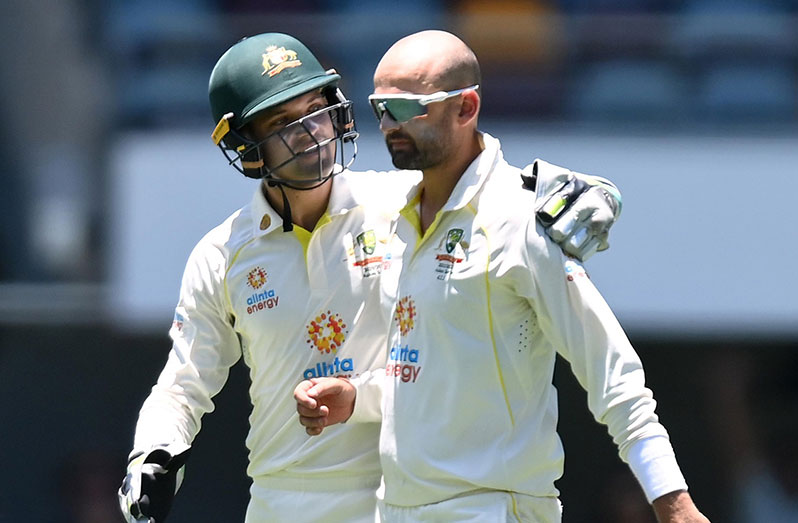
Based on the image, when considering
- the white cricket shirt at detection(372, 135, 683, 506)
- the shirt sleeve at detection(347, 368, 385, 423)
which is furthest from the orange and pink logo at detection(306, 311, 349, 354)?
the white cricket shirt at detection(372, 135, 683, 506)

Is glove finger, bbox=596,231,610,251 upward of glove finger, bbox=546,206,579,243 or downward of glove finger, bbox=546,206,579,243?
downward

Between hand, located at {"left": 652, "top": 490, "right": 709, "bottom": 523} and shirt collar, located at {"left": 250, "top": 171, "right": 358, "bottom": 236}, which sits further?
shirt collar, located at {"left": 250, "top": 171, "right": 358, "bottom": 236}

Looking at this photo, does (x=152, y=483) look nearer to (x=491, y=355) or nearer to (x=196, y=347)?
(x=196, y=347)

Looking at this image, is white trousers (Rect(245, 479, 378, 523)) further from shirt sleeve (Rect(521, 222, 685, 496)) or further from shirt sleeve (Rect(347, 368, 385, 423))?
shirt sleeve (Rect(521, 222, 685, 496))

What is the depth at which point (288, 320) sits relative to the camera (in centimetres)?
314

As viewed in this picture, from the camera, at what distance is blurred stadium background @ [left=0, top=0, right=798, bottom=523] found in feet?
20.1

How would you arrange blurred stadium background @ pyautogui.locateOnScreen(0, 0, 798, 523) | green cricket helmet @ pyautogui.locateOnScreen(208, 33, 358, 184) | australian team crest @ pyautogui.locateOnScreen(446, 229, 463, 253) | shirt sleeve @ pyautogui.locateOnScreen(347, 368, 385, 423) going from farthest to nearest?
1. blurred stadium background @ pyautogui.locateOnScreen(0, 0, 798, 523)
2. green cricket helmet @ pyautogui.locateOnScreen(208, 33, 358, 184)
3. shirt sleeve @ pyautogui.locateOnScreen(347, 368, 385, 423)
4. australian team crest @ pyautogui.locateOnScreen(446, 229, 463, 253)

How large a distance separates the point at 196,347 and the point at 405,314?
22.7 inches

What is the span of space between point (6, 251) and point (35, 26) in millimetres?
1237

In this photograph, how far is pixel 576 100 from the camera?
634 cm

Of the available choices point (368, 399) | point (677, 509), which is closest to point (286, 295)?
point (368, 399)

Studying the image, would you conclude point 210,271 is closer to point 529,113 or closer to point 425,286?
point 425,286

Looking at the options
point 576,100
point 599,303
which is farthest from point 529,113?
point 599,303

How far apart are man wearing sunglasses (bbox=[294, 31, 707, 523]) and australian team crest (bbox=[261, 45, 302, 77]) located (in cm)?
31
